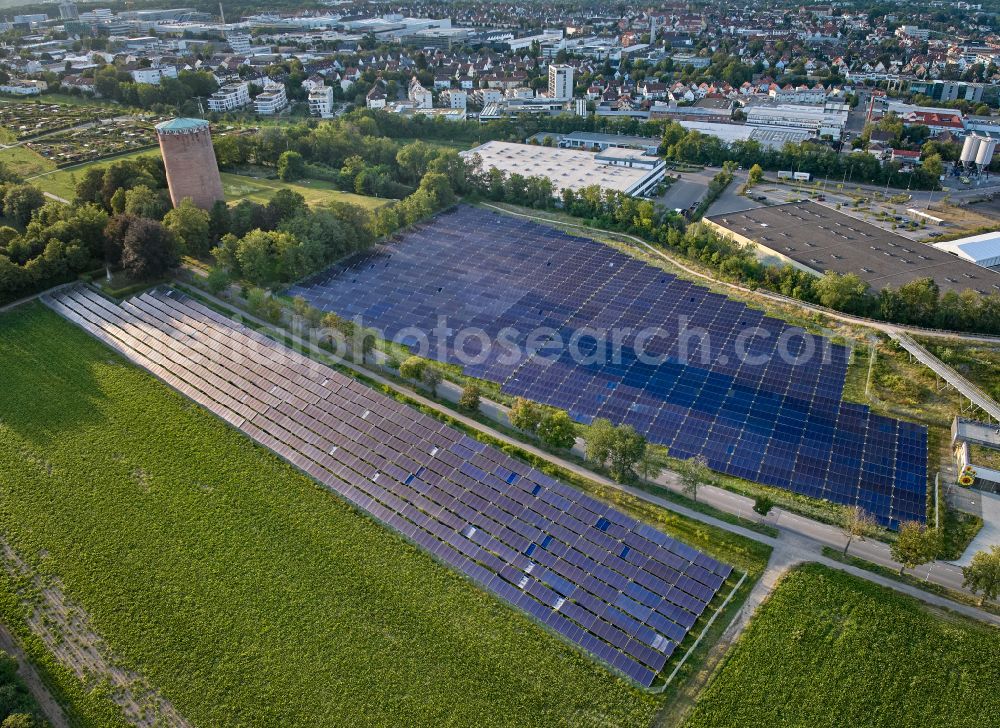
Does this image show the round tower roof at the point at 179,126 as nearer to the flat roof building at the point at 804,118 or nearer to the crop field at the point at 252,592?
the crop field at the point at 252,592

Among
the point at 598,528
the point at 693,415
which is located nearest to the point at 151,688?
the point at 598,528

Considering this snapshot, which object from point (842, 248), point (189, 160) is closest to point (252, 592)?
point (189, 160)

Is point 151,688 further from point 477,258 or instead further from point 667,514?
point 477,258

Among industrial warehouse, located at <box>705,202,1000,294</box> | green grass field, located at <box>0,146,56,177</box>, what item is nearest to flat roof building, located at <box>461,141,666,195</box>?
industrial warehouse, located at <box>705,202,1000,294</box>

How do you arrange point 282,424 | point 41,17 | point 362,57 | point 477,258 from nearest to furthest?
point 282,424
point 477,258
point 362,57
point 41,17

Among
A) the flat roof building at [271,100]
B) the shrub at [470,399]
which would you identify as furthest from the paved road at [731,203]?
the flat roof building at [271,100]
